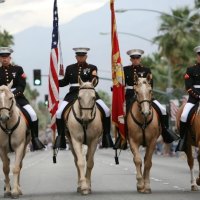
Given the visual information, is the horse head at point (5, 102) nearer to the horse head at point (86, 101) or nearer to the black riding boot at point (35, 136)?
the black riding boot at point (35, 136)

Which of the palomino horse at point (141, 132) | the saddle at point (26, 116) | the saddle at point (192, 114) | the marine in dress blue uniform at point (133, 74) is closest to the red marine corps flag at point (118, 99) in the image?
the marine in dress blue uniform at point (133, 74)

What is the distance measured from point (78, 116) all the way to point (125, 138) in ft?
4.65

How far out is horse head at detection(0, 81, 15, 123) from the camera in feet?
62.8

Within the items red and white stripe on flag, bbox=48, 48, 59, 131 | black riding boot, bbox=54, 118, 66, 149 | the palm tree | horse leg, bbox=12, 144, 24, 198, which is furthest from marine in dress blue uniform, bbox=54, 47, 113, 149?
the palm tree

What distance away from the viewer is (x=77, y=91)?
21.3 metres

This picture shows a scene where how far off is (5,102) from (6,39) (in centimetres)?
7817

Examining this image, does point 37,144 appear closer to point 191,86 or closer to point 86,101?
point 86,101

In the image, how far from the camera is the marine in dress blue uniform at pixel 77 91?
69.1 feet

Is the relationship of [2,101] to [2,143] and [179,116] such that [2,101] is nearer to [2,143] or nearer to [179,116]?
[2,143]

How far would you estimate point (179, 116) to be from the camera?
875 inches

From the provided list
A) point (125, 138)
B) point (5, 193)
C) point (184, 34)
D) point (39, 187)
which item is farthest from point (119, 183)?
point (184, 34)

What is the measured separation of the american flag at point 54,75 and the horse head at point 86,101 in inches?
78.4

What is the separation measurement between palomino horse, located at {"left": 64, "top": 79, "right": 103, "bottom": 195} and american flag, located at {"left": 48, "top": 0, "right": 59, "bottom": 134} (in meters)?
1.57

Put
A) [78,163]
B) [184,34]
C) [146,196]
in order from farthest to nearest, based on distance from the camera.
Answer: [184,34] → [78,163] → [146,196]
